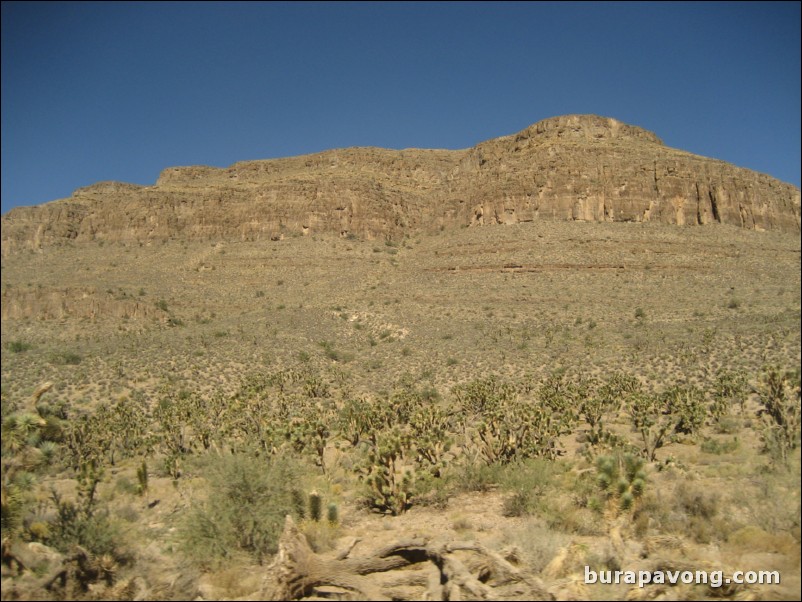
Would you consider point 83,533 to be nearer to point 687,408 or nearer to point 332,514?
point 332,514

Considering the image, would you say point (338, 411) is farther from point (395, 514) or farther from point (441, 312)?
point (441, 312)

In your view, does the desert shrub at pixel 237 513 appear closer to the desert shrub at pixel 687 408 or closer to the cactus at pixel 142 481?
the cactus at pixel 142 481

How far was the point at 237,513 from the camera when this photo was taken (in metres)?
13.4

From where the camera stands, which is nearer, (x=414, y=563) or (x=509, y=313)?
(x=414, y=563)

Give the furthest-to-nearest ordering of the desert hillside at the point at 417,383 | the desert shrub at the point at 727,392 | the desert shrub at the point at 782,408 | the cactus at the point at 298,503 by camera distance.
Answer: the desert shrub at the point at 727,392
the cactus at the point at 298,503
the desert hillside at the point at 417,383
the desert shrub at the point at 782,408

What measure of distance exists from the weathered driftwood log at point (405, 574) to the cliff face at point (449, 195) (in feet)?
230

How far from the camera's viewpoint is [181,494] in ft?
60.0

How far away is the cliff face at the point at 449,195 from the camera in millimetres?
76812

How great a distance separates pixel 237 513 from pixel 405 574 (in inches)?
173

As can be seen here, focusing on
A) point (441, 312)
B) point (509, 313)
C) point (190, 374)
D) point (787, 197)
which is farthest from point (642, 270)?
point (190, 374)

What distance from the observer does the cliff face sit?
76812mm

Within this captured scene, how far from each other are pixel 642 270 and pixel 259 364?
4086 cm

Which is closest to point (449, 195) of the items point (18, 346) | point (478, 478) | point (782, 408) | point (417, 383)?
point (417, 383)

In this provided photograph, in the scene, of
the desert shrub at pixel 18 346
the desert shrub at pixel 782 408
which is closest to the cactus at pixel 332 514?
the desert shrub at pixel 782 408
